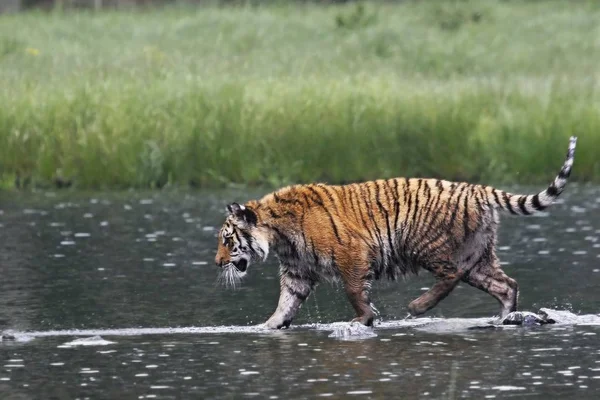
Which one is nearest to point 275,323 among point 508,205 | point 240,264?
point 240,264

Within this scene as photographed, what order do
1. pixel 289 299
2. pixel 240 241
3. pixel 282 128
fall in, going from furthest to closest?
pixel 282 128
pixel 289 299
pixel 240 241

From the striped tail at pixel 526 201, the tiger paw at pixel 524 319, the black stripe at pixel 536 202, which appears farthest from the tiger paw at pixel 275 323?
the black stripe at pixel 536 202

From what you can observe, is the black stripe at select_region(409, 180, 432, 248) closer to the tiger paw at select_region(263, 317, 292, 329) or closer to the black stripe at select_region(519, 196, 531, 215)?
the black stripe at select_region(519, 196, 531, 215)

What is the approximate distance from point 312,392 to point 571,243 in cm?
769

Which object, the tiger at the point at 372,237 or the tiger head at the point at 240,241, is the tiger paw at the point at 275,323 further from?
the tiger head at the point at 240,241

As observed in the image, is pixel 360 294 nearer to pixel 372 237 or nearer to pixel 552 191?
pixel 372 237

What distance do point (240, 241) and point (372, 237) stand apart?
36.2 inches

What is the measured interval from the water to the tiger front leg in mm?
180

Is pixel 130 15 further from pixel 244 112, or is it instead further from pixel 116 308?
pixel 116 308

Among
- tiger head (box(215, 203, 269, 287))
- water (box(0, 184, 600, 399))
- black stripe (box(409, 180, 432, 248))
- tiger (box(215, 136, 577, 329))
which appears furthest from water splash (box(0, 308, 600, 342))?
black stripe (box(409, 180, 432, 248))

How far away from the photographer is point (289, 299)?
424 inches

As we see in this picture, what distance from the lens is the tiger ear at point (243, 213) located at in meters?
10.6

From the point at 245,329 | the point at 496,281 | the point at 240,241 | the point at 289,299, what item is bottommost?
the point at 245,329

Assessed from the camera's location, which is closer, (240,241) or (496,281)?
(240,241)
